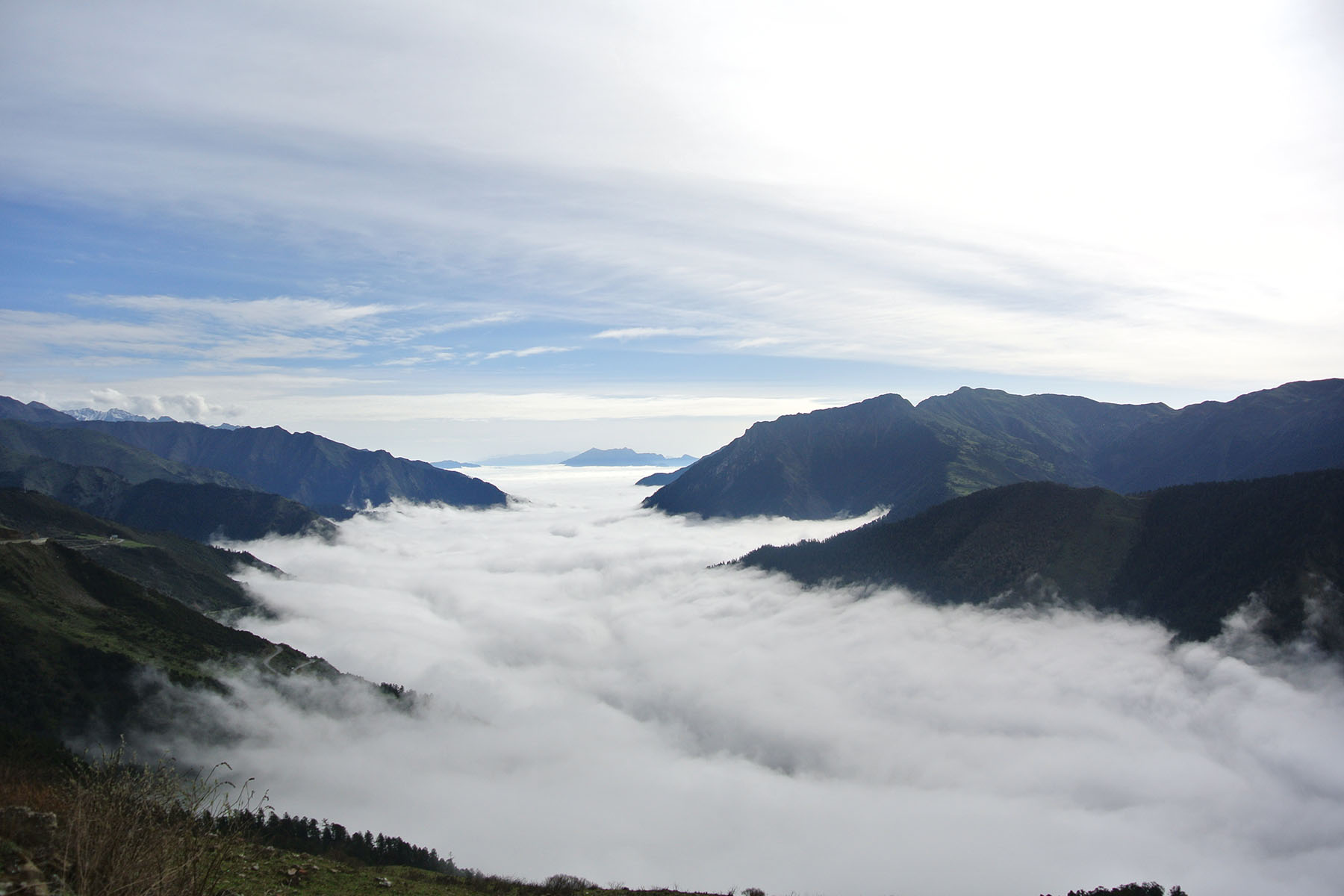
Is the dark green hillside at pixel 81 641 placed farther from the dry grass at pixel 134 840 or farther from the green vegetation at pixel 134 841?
the dry grass at pixel 134 840

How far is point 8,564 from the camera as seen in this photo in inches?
6417

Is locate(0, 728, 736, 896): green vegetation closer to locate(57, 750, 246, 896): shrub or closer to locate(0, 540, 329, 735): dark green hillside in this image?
locate(57, 750, 246, 896): shrub

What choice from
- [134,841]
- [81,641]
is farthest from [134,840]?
[81,641]

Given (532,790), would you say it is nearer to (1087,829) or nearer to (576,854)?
(576,854)

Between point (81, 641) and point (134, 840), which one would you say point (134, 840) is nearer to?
point (134, 840)

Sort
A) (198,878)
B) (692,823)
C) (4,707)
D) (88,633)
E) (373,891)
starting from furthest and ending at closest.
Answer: (692,823), (88,633), (4,707), (373,891), (198,878)

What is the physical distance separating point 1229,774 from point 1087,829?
2117 inches

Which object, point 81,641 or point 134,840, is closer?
point 134,840

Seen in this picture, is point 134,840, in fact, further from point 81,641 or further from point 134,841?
point 81,641

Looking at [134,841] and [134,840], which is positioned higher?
[134,840]

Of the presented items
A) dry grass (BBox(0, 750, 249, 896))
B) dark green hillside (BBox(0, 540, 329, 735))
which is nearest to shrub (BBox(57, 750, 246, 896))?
dry grass (BBox(0, 750, 249, 896))

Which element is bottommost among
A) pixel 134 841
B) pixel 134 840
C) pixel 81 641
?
pixel 81 641

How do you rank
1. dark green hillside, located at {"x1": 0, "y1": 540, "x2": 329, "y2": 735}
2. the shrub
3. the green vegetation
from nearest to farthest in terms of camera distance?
the shrub
the green vegetation
dark green hillside, located at {"x1": 0, "y1": 540, "x2": 329, "y2": 735}

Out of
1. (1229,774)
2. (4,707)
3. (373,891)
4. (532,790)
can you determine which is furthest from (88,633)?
(1229,774)
